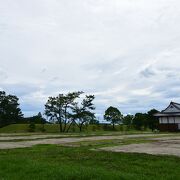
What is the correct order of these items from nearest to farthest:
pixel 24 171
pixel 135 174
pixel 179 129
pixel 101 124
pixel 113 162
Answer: pixel 135 174, pixel 24 171, pixel 113 162, pixel 179 129, pixel 101 124

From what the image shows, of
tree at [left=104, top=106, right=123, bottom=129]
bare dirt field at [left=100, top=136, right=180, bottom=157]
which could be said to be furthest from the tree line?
bare dirt field at [left=100, top=136, right=180, bottom=157]

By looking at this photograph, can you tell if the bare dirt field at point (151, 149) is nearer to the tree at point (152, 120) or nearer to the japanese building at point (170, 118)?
the japanese building at point (170, 118)

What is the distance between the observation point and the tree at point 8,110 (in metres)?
84.6

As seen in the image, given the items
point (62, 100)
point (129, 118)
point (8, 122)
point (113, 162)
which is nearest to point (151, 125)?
point (129, 118)

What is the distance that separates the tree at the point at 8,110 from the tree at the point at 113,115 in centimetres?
2329

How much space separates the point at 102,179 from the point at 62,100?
56276 mm

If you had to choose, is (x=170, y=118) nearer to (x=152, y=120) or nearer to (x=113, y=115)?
(x=152, y=120)

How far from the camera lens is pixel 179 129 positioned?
60.0 meters

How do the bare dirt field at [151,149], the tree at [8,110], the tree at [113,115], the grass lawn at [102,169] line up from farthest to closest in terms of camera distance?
the tree at [8,110], the tree at [113,115], the bare dirt field at [151,149], the grass lawn at [102,169]

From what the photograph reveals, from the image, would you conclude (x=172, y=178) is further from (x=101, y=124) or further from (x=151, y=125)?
(x=101, y=124)

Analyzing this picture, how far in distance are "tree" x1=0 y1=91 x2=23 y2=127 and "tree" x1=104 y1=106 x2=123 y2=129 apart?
23295 mm

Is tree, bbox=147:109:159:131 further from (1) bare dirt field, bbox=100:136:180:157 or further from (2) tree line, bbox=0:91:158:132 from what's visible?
(1) bare dirt field, bbox=100:136:180:157

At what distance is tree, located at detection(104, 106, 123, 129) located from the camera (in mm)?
73625

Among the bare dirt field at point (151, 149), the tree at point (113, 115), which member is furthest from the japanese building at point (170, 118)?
the bare dirt field at point (151, 149)
